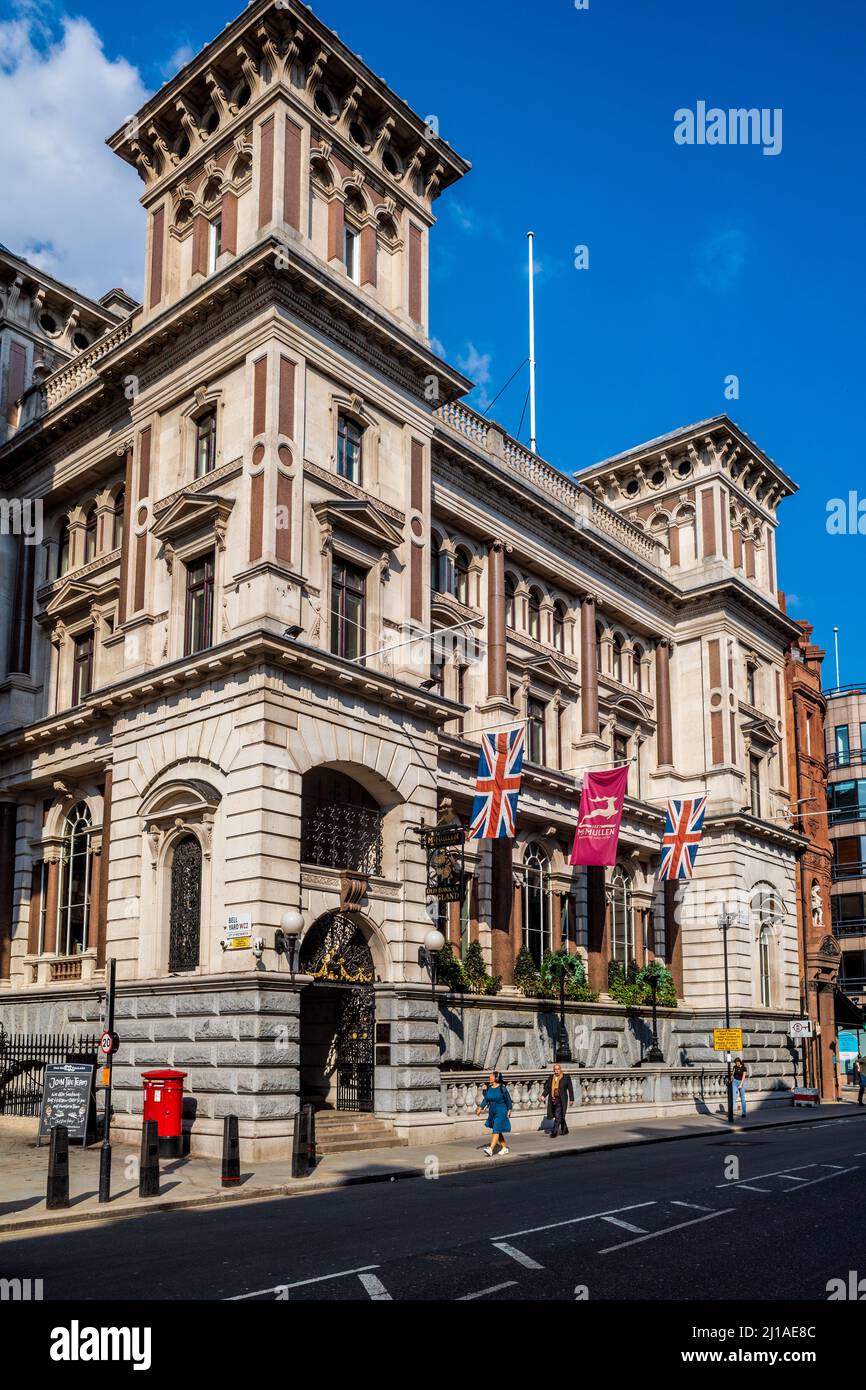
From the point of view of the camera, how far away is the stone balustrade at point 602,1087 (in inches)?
1171

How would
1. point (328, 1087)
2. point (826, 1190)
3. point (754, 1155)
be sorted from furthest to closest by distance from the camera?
1. point (328, 1087)
2. point (754, 1155)
3. point (826, 1190)

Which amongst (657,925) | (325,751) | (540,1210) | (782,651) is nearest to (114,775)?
(325,751)

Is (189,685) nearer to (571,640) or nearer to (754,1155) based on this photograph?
(754,1155)

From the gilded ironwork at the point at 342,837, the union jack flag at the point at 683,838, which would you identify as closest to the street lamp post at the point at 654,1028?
the union jack flag at the point at 683,838

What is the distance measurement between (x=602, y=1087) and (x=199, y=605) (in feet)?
58.1

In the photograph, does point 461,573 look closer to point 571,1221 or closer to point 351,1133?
point 351,1133

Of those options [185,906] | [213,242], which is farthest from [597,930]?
[213,242]

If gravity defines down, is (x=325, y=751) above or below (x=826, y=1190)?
above

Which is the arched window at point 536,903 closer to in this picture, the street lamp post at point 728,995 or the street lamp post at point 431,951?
the street lamp post at point 728,995

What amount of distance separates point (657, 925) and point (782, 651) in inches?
600

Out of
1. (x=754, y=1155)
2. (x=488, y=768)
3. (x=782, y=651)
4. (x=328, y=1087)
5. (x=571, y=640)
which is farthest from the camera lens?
(x=782, y=651)

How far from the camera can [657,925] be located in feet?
150

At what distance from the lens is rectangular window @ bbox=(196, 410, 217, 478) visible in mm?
30094

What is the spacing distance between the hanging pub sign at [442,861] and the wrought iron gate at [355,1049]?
275 cm
